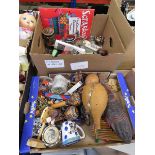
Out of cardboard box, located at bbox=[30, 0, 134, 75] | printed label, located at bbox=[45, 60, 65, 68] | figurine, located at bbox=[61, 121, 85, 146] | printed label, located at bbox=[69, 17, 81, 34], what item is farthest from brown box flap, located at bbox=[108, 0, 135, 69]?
figurine, located at bbox=[61, 121, 85, 146]

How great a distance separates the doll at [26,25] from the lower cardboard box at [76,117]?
0.22 metres

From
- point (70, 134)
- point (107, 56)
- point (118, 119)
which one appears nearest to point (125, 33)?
point (107, 56)

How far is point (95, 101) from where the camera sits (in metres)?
0.78

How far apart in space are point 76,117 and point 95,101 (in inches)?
4.4

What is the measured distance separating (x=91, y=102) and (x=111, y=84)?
26cm

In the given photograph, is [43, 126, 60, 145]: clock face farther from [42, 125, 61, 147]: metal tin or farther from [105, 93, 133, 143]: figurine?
[105, 93, 133, 143]: figurine

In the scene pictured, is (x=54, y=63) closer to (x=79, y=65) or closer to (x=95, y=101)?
(x=79, y=65)

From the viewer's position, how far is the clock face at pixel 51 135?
2.45 feet

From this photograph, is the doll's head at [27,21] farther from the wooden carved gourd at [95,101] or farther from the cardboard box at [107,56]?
the wooden carved gourd at [95,101]

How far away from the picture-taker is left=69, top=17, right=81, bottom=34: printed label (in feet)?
3.34
